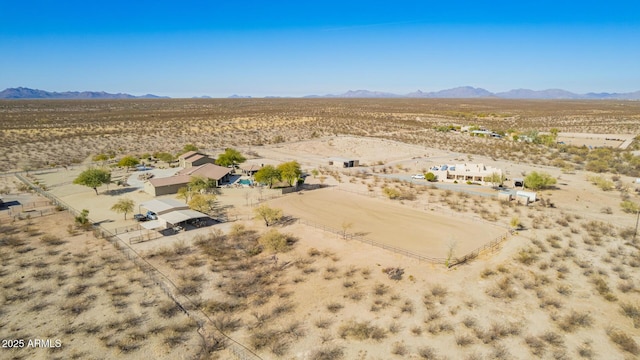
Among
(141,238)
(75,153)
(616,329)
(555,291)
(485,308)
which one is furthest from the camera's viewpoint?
(75,153)

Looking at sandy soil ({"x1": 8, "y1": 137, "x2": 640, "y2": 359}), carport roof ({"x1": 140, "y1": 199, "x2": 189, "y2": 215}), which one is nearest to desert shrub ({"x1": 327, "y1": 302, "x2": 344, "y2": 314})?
sandy soil ({"x1": 8, "y1": 137, "x2": 640, "y2": 359})

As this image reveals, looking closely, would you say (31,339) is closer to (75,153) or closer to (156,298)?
(156,298)

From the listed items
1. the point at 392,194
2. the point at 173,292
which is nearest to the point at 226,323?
the point at 173,292

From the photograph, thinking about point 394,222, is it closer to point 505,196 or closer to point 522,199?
point 505,196

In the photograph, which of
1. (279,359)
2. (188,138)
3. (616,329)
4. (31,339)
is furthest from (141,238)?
(188,138)

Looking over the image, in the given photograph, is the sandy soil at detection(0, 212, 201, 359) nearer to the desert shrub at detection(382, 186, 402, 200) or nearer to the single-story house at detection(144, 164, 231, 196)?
the single-story house at detection(144, 164, 231, 196)

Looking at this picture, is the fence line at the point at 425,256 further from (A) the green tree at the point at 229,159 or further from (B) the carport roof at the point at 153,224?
(A) the green tree at the point at 229,159
